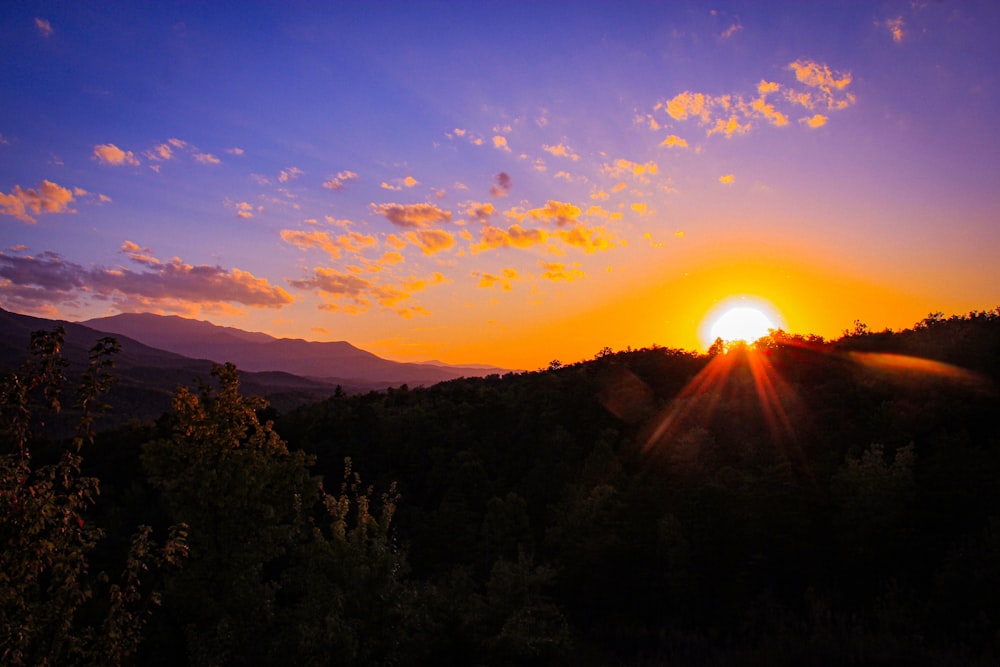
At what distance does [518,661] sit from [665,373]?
27.5 meters

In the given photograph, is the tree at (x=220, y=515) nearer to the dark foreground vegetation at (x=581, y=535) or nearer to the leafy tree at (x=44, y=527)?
the dark foreground vegetation at (x=581, y=535)

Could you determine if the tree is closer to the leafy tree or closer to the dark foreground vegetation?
the dark foreground vegetation

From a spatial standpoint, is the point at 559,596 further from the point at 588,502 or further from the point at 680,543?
the point at 680,543

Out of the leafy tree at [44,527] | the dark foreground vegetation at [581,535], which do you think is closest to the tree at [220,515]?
the dark foreground vegetation at [581,535]

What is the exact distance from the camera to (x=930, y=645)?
1029cm

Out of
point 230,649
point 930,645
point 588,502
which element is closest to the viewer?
point 930,645

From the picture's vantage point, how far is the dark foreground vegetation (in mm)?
7086

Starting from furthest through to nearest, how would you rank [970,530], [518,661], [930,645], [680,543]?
[680,543], [970,530], [518,661], [930,645]

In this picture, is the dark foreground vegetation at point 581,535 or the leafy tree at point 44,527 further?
the dark foreground vegetation at point 581,535

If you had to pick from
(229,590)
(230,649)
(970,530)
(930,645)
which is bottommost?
(230,649)

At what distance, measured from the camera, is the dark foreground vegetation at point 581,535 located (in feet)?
23.2

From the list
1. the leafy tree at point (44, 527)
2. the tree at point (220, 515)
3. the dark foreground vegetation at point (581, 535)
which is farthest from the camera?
the tree at point (220, 515)

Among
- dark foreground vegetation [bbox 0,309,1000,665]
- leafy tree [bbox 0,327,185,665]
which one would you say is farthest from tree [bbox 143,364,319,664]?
leafy tree [bbox 0,327,185,665]

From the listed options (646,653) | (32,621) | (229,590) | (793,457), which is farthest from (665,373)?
(32,621)
